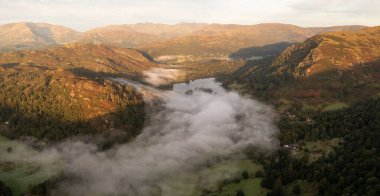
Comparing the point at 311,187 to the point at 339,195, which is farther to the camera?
the point at 311,187

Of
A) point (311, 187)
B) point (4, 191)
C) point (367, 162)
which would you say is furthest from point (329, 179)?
point (4, 191)

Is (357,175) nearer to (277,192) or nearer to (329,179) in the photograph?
(329,179)

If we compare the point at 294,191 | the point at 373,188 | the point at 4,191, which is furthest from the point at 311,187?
the point at 4,191

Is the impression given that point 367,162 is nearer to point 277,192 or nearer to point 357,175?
point 357,175

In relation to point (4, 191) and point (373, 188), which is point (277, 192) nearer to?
point (373, 188)

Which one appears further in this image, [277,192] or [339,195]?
[277,192]

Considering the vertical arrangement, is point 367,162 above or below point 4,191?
above

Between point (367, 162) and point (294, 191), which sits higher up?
point (367, 162)

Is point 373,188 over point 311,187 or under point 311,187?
over
